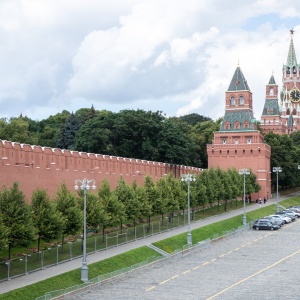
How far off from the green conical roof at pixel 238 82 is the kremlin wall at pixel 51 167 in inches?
1273

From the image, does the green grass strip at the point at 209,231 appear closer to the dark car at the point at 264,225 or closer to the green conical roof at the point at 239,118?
the dark car at the point at 264,225

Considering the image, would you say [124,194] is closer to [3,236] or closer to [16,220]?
[16,220]

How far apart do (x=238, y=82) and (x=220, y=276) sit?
5932 cm

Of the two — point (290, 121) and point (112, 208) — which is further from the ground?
→ point (290, 121)

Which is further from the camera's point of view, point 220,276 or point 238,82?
point 238,82

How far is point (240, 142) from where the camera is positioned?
96.7 meters

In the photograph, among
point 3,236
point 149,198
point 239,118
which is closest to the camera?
point 3,236

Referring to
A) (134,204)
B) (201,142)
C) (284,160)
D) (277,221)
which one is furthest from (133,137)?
(134,204)

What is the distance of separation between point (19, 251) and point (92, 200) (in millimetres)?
6630

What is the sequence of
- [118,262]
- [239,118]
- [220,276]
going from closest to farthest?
1. [220,276]
2. [118,262]
3. [239,118]

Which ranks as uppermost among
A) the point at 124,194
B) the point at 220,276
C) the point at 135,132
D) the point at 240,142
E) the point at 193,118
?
the point at 193,118

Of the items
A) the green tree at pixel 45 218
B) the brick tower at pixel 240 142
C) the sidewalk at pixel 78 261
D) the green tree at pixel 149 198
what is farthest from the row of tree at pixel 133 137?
the green tree at pixel 45 218

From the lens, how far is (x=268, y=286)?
1551 inches

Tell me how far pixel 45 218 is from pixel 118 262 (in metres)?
5.23
